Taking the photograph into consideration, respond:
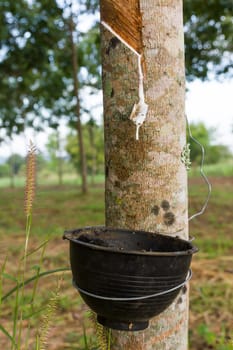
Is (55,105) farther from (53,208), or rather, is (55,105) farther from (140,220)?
(140,220)

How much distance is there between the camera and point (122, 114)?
124 centimetres

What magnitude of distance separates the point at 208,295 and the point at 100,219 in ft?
10.8

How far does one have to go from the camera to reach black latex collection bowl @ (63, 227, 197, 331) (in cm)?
95

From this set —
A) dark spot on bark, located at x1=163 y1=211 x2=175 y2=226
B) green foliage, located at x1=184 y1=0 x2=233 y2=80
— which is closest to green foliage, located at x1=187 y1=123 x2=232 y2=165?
green foliage, located at x1=184 y1=0 x2=233 y2=80

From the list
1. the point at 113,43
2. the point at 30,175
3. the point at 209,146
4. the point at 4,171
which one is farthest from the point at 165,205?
the point at 4,171

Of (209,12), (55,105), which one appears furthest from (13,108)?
(209,12)

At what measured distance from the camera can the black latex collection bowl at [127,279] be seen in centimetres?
95

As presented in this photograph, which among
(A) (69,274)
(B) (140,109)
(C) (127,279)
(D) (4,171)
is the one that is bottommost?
(A) (69,274)

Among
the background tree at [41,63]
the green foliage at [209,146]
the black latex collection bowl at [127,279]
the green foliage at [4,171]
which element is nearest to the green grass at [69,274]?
the black latex collection bowl at [127,279]

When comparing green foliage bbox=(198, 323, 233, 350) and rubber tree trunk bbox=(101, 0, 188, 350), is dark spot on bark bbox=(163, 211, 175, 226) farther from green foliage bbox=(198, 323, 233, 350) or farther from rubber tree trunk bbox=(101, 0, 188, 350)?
green foliage bbox=(198, 323, 233, 350)

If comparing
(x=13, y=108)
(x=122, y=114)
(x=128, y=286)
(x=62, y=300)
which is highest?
(x=13, y=108)

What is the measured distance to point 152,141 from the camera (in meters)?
1.22

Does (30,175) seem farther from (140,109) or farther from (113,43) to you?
(113,43)

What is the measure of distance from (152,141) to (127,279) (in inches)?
17.9
